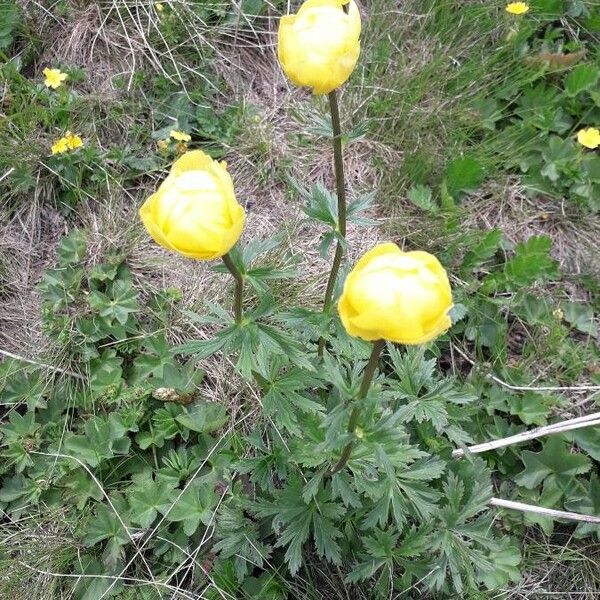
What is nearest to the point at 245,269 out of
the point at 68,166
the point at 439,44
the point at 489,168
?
the point at 68,166

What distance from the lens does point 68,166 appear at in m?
2.03

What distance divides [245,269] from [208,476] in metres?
0.69

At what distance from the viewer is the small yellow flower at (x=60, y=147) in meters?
1.98

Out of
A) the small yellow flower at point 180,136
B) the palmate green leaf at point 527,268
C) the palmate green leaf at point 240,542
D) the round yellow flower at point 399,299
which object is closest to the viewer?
the round yellow flower at point 399,299

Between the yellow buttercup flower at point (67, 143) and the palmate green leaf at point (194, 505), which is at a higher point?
the yellow buttercup flower at point (67, 143)

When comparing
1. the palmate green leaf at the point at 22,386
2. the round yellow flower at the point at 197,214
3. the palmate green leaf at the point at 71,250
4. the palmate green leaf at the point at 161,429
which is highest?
the round yellow flower at the point at 197,214

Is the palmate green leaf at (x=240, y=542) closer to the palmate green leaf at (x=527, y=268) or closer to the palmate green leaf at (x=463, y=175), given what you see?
the palmate green leaf at (x=527, y=268)

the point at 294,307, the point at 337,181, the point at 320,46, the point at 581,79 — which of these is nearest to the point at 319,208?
the point at 337,181

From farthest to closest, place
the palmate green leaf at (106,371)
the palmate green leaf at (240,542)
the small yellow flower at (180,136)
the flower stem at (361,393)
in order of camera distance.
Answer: the small yellow flower at (180,136) < the palmate green leaf at (106,371) < the palmate green leaf at (240,542) < the flower stem at (361,393)

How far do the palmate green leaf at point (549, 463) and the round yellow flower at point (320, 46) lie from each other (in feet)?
3.87

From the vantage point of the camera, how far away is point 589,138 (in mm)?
2119

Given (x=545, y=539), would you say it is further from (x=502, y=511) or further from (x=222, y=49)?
(x=222, y=49)

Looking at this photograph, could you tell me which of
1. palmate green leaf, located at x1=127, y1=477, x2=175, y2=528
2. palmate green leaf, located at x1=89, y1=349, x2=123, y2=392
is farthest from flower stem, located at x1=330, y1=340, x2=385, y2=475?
palmate green leaf, located at x1=89, y1=349, x2=123, y2=392

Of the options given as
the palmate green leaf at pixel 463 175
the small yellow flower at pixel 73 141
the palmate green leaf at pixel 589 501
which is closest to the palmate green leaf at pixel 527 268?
the palmate green leaf at pixel 463 175
